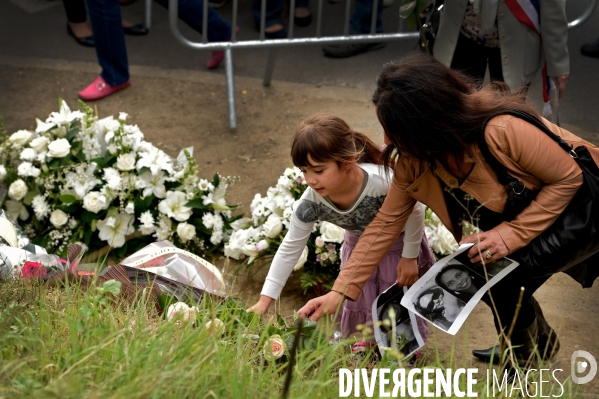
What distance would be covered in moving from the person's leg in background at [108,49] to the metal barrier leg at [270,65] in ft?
3.38

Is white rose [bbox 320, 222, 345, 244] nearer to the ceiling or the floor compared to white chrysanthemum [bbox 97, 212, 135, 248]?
nearer to the ceiling

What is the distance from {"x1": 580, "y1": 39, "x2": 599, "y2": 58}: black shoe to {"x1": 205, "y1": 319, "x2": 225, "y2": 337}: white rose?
15.4 feet

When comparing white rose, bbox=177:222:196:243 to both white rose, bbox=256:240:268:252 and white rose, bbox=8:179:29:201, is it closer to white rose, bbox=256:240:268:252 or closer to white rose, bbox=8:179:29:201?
white rose, bbox=256:240:268:252

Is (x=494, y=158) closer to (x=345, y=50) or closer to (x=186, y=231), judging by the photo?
(x=186, y=231)

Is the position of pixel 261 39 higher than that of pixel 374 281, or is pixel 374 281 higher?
pixel 374 281

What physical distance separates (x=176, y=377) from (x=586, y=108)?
14.2 feet

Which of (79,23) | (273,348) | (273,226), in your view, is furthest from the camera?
(79,23)

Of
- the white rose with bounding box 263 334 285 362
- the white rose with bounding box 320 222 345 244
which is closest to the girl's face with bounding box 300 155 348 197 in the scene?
the white rose with bounding box 263 334 285 362

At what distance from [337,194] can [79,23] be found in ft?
14.4

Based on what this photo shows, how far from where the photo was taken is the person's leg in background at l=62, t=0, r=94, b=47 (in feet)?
20.9

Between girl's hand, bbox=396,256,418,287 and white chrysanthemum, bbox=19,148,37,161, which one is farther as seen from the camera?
white chrysanthemum, bbox=19,148,37,161

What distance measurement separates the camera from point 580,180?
7.88 feet

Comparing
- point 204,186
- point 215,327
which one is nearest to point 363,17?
point 204,186

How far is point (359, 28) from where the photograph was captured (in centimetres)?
612
